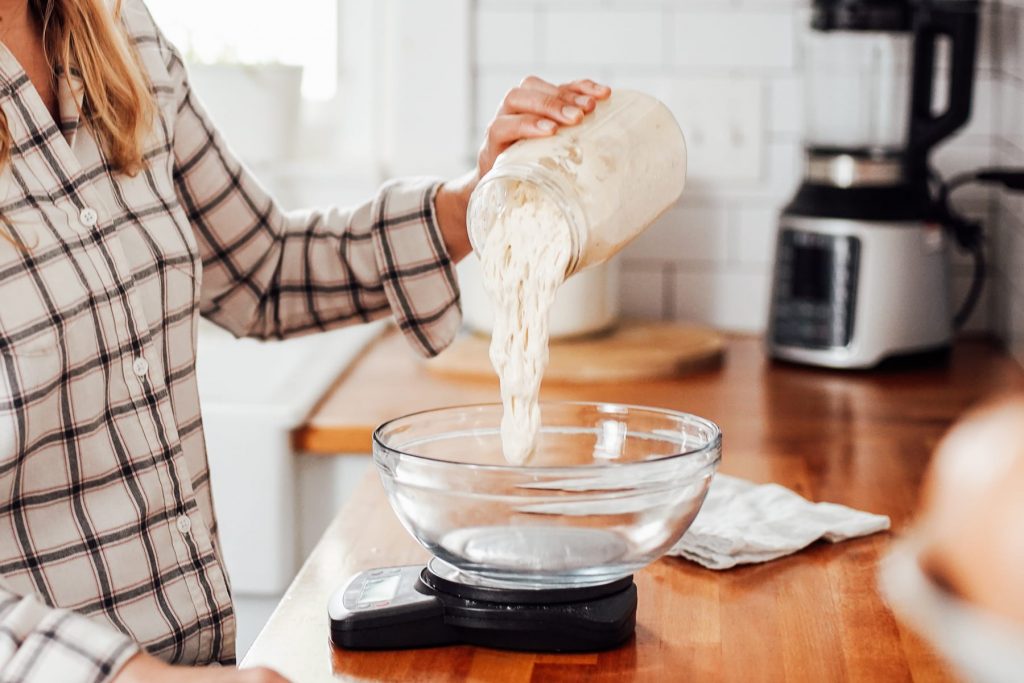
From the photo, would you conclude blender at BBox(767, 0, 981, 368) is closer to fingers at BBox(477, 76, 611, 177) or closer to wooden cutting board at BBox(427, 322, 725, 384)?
wooden cutting board at BBox(427, 322, 725, 384)

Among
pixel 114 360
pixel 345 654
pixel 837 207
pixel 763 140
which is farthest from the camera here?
pixel 763 140

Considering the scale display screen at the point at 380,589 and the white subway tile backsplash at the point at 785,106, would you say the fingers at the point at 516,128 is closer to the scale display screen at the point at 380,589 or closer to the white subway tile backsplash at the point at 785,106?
the scale display screen at the point at 380,589

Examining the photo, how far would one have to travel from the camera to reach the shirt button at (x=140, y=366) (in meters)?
1.00

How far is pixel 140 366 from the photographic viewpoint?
1.01 m

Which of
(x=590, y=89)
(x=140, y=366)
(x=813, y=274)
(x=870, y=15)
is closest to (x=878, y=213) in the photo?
(x=813, y=274)

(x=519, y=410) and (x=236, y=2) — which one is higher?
(x=236, y=2)

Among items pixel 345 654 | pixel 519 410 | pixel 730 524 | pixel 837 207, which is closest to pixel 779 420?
pixel 837 207

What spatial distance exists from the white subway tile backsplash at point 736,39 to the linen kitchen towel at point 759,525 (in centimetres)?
97

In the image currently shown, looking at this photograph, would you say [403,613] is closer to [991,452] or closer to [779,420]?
[991,452]

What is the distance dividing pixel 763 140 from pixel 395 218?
37.3 inches

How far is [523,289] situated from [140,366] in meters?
0.32

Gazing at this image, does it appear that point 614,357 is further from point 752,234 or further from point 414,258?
point 414,258

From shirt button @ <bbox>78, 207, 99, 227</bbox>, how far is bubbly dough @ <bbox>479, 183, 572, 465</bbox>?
1.01ft

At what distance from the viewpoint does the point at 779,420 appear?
61.9 inches
